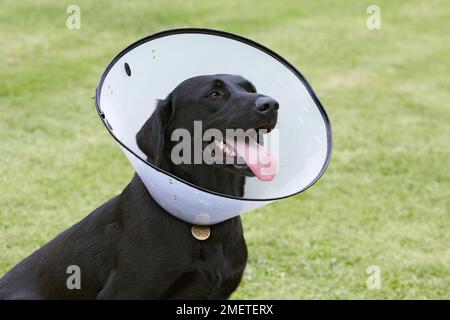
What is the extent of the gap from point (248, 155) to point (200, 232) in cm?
31

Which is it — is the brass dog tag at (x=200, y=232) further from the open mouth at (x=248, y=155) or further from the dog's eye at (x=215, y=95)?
the dog's eye at (x=215, y=95)

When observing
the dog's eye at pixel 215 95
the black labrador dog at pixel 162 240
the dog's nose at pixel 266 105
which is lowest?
the black labrador dog at pixel 162 240

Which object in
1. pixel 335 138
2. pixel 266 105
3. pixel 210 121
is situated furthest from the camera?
pixel 335 138

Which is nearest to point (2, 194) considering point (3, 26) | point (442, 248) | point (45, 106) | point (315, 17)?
point (45, 106)

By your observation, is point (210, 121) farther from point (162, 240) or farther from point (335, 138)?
point (335, 138)

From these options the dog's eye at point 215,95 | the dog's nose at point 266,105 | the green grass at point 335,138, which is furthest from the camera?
the green grass at point 335,138

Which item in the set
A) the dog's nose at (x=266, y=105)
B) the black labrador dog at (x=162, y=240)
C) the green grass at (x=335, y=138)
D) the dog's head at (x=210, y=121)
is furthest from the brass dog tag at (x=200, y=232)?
the green grass at (x=335, y=138)

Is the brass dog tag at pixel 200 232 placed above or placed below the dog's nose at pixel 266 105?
below

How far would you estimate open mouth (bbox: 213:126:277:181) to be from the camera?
2668 millimetres

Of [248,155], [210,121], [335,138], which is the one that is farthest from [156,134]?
[335,138]

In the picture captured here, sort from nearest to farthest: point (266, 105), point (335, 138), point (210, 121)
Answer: point (266, 105) < point (210, 121) < point (335, 138)

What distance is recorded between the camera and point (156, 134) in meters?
2.70

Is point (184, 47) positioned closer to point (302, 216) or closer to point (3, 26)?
point (302, 216)

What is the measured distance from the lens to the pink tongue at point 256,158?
105 inches
